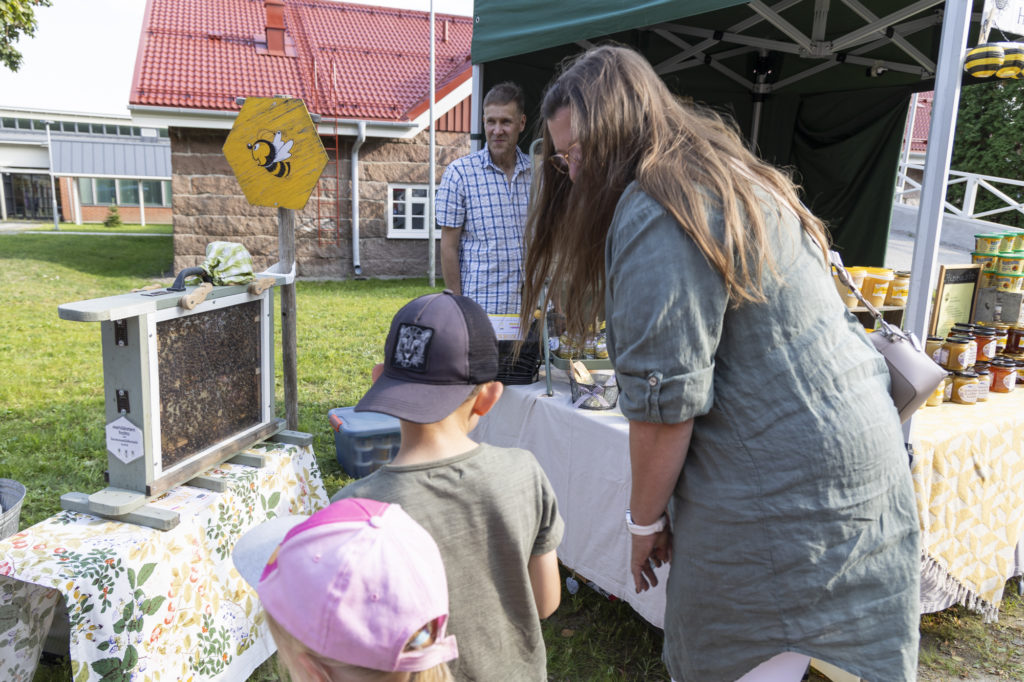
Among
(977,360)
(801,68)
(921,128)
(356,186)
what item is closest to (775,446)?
(977,360)

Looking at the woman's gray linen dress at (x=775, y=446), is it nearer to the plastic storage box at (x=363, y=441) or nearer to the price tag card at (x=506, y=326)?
the price tag card at (x=506, y=326)

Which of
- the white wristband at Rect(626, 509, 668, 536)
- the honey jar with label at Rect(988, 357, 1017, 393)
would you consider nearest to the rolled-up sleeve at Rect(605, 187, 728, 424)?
the white wristband at Rect(626, 509, 668, 536)

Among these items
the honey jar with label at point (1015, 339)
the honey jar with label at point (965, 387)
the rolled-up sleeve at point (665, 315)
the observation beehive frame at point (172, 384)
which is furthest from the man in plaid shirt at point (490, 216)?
the honey jar with label at point (1015, 339)

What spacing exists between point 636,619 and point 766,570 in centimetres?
160

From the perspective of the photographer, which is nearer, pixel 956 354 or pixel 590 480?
pixel 590 480

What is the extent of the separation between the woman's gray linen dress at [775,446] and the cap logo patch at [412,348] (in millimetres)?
331

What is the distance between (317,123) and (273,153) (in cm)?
870

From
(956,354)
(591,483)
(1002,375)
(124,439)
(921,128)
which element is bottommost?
(591,483)

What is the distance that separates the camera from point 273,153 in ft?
7.70

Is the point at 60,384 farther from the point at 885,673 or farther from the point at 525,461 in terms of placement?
the point at 885,673

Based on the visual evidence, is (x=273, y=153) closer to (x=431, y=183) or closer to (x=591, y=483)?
(x=591, y=483)

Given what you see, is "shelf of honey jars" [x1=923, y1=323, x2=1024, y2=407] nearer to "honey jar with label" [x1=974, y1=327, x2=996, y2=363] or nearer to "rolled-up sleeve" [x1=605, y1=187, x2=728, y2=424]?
"honey jar with label" [x1=974, y1=327, x2=996, y2=363]

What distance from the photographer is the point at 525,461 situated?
4.04 feet

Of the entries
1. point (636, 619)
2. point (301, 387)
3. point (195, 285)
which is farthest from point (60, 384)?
point (636, 619)
